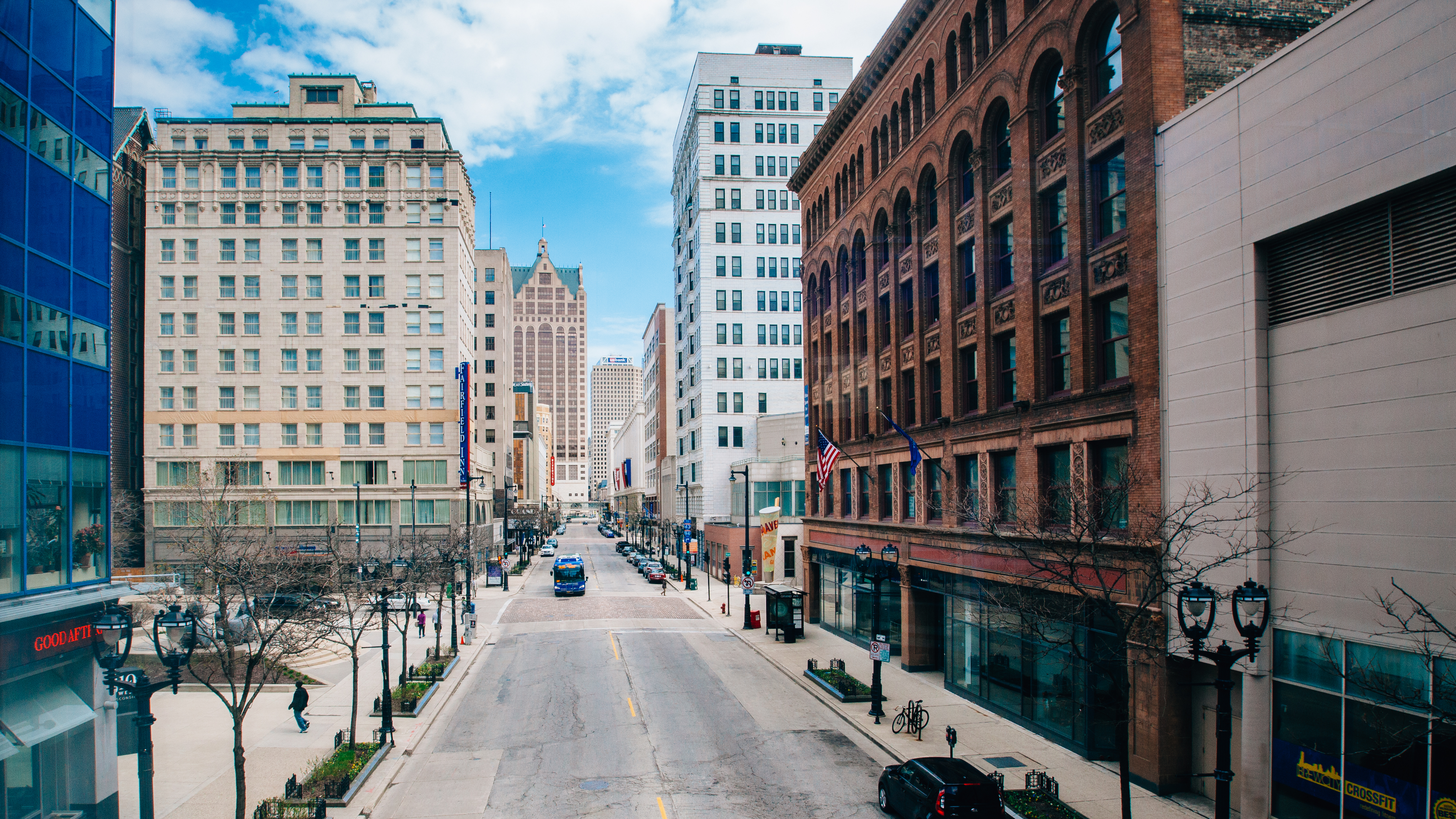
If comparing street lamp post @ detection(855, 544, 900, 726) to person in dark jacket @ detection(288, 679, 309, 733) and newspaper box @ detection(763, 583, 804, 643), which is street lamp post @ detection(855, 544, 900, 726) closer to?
newspaper box @ detection(763, 583, 804, 643)

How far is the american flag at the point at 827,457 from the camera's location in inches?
1337

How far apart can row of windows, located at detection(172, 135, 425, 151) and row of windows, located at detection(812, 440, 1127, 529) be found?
148 feet

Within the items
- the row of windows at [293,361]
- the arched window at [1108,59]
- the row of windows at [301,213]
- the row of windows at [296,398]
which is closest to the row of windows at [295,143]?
the row of windows at [301,213]

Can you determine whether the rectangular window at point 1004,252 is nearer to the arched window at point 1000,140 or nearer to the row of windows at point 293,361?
the arched window at point 1000,140

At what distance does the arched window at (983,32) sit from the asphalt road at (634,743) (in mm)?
20838

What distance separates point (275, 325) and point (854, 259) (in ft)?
152

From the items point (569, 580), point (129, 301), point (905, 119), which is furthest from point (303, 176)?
A: point (905, 119)

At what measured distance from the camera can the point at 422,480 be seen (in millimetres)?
64562

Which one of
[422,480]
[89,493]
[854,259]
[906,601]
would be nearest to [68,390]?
[89,493]

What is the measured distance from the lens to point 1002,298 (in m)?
25.8

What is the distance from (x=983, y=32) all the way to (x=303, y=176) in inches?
2159

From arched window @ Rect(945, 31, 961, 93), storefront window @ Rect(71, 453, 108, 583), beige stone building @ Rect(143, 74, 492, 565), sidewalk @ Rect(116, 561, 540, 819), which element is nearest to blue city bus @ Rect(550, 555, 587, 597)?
beige stone building @ Rect(143, 74, 492, 565)

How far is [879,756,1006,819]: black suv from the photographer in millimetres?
15594

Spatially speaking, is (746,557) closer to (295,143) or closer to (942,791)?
(942,791)
